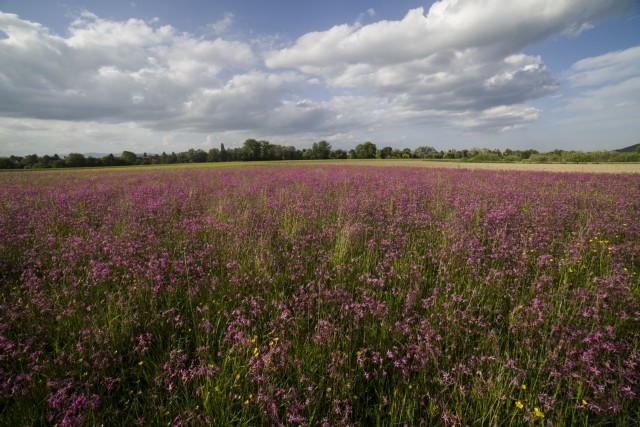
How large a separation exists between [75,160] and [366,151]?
7891 centimetres

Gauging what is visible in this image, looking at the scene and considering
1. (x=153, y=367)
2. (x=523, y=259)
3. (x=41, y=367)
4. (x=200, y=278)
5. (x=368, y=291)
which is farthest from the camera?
(x=523, y=259)

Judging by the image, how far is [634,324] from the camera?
2465mm

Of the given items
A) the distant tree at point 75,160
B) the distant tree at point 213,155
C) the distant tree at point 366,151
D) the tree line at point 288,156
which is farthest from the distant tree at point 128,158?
the distant tree at point 366,151

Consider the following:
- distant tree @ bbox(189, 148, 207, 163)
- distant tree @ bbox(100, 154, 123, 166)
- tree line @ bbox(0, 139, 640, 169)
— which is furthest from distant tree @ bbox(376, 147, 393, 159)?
distant tree @ bbox(100, 154, 123, 166)

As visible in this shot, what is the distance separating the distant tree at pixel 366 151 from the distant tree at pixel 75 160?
248ft

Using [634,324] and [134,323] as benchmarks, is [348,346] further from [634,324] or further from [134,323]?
[634,324]

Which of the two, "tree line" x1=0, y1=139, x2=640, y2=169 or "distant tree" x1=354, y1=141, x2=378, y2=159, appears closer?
"tree line" x1=0, y1=139, x2=640, y2=169

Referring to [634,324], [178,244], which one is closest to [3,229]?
[178,244]

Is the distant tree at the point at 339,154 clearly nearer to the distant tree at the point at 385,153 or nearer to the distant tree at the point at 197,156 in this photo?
the distant tree at the point at 385,153

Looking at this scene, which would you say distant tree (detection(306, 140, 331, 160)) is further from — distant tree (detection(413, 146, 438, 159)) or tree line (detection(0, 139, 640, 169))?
distant tree (detection(413, 146, 438, 159))

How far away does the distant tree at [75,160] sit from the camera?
54.8 meters

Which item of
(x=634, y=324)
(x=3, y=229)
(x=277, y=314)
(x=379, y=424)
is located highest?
(x=3, y=229)

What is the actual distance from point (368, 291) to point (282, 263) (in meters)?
1.31

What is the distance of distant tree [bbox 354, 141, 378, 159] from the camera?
9244 cm
